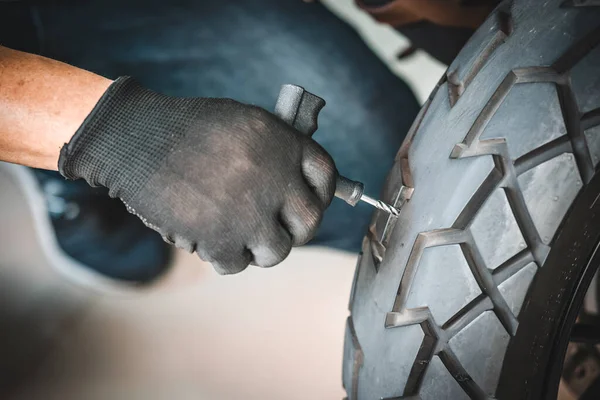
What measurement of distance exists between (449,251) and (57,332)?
2.40 ft

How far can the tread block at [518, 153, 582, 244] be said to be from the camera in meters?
0.37

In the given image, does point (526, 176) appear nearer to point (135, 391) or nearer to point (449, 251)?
point (449, 251)

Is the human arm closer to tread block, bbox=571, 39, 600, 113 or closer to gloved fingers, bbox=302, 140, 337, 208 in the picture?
gloved fingers, bbox=302, 140, 337, 208

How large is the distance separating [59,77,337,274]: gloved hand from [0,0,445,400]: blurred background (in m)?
0.43

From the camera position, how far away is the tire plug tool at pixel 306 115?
45 cm

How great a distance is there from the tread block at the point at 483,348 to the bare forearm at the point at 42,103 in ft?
1.42

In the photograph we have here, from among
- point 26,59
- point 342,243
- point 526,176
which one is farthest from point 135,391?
point 526,176

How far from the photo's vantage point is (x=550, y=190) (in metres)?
0.37

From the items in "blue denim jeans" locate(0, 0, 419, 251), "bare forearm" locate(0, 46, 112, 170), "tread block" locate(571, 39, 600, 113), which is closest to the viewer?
"tread block" locate(571, 39, 600, 113)

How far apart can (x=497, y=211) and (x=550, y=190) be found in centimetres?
5

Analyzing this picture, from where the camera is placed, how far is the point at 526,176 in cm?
38

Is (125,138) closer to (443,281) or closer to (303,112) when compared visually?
(303,112)

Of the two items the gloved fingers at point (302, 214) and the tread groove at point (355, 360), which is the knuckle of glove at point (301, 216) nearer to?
the gloved fingers at point (302, 214)

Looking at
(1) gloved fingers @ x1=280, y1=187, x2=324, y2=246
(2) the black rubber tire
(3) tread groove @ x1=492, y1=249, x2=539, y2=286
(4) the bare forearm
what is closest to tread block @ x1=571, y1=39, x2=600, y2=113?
(2) the black rubber tire
